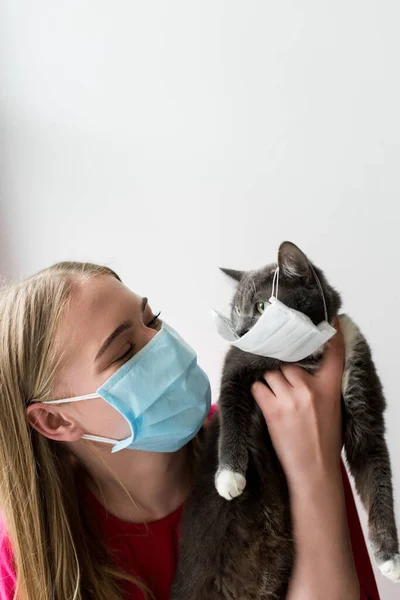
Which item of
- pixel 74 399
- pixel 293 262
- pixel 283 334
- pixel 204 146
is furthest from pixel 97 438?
pixel 204 146

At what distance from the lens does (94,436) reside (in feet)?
3.90

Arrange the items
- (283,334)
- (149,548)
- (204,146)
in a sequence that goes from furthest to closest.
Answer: (204,146), (149,548), (283,334)

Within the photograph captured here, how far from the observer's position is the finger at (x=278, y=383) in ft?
3.93

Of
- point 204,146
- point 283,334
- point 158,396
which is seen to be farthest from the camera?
point 204,146

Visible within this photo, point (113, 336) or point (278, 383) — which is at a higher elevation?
point (113, 336)

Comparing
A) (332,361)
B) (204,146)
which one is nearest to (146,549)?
(332,361)

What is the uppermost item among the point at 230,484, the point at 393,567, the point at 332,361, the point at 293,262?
the point at 293,262

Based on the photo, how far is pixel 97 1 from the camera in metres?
1.77

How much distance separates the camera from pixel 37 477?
3.89ft

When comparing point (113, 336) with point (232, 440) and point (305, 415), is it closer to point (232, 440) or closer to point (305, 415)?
point (232, 440)

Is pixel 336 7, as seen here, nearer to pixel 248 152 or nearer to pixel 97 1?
pixel 248 152

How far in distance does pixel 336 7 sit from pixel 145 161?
2.60 feet

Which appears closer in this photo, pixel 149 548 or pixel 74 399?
pixel 74 399

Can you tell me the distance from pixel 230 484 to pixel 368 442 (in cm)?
36
